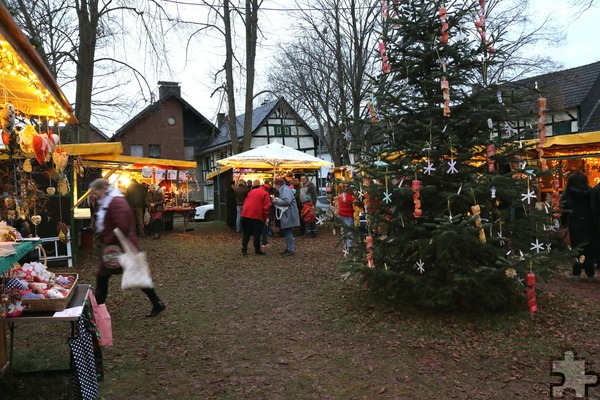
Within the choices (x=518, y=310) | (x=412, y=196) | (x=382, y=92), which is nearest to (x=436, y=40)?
(x=382, y=92)

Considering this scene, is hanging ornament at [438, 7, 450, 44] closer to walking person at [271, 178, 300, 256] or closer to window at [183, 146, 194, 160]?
walking person at [271, 178, 300, 256]

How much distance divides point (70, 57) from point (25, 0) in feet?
6.25

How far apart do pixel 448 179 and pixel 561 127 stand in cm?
2430

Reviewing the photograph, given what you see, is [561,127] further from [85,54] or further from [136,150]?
[136,150]

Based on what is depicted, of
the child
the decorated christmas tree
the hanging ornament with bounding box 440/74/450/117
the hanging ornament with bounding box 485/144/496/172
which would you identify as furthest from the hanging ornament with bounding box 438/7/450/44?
the child

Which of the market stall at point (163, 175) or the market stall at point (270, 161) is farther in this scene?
the market stall at point (163, 175)

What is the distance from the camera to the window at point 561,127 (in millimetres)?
26047

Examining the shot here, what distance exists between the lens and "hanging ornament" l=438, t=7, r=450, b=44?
555cm

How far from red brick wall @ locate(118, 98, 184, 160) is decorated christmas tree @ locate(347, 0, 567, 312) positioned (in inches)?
1347

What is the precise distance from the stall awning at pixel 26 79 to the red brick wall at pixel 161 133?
108 ft

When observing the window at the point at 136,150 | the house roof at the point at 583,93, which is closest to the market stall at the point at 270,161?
the house roof at the point at 583,93

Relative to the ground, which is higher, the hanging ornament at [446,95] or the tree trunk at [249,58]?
the tree trunk at [249,58]

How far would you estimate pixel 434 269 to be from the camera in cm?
577

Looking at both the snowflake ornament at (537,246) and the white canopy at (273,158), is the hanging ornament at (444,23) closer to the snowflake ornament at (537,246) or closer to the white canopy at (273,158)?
the snowflake ornament at (537,246)
